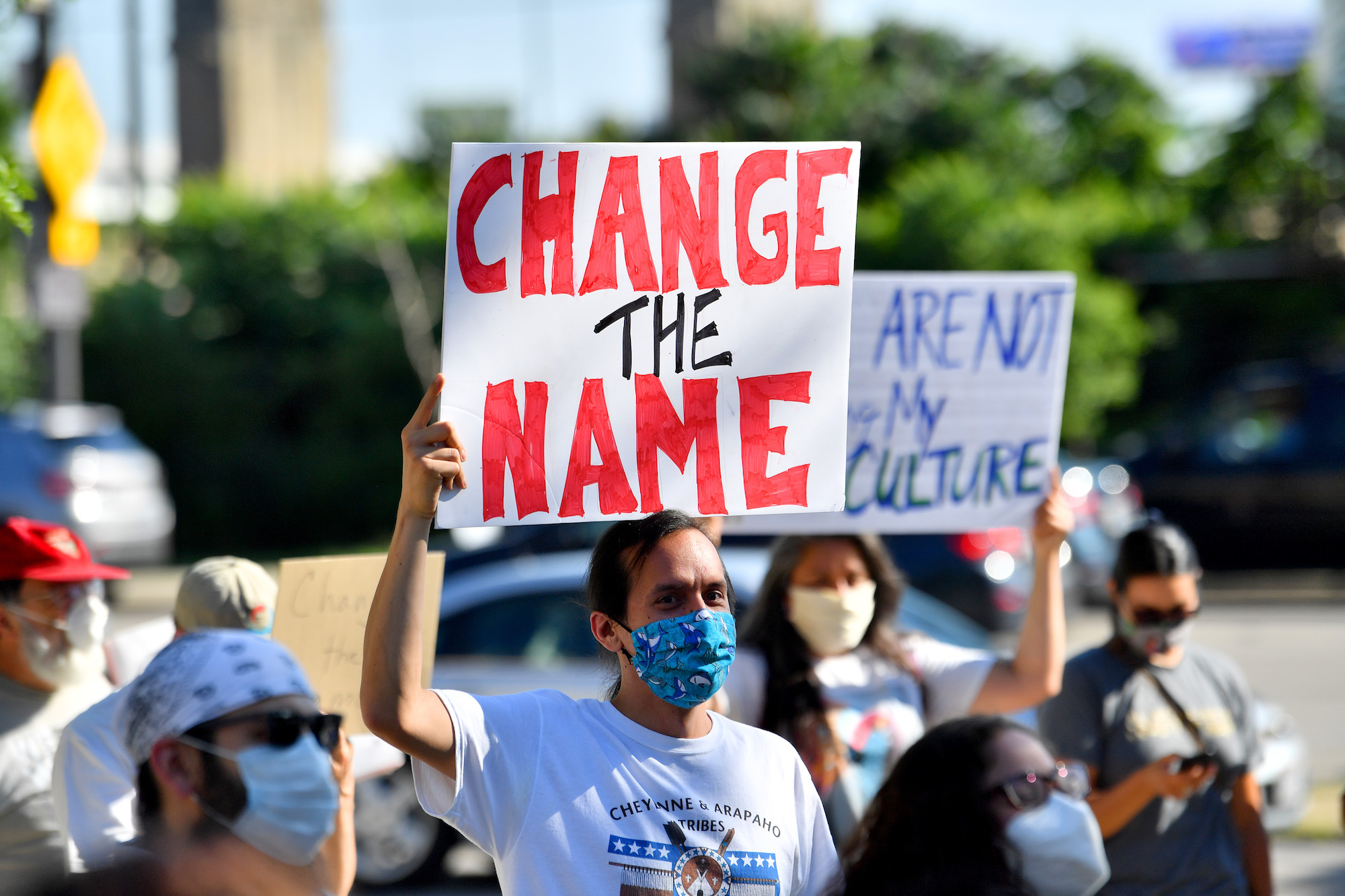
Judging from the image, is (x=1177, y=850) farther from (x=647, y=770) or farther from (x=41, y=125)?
(x=41, y=125)

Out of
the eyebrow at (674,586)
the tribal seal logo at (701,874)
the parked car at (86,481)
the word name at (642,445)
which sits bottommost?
the parked car at (86,481)

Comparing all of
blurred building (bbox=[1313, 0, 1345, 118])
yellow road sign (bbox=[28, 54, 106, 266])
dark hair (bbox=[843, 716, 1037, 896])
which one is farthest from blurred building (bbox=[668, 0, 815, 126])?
dark hair (bbox=[843, 716, 1037, 896])

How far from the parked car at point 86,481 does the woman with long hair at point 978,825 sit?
509 inches

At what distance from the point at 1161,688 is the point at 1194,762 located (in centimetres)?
20

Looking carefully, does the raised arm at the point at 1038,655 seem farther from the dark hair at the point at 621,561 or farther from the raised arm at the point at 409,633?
the raised arm at the point at 409,633

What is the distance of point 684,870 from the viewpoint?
2205 mm

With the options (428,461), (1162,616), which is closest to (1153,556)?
(1162,616)

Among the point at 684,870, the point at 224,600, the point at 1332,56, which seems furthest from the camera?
the point at 1332,56

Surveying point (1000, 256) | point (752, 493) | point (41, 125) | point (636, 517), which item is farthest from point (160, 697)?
point (1000, 256)

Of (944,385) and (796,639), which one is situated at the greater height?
(944,385)

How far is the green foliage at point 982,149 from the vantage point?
62.9 feet

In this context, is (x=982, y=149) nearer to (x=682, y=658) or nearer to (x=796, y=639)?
(x=796, y=639)

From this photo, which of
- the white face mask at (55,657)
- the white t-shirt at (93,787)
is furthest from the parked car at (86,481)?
the white t-shirt at (93,787)

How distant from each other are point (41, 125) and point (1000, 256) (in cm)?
1235
